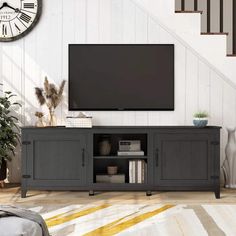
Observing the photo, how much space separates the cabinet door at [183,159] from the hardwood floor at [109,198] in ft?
0.55

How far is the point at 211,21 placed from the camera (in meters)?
5.88

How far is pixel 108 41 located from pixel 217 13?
143 centimetres

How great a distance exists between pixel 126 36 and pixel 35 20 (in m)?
1.02

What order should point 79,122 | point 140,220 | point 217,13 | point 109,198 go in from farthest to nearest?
point 217,13, point 79,122, point 109,198, point 140,220

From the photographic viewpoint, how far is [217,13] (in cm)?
585

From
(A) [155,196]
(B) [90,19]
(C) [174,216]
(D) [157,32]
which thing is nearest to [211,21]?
(D) [157,32]

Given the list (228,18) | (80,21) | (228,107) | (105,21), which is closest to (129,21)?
(105,21)

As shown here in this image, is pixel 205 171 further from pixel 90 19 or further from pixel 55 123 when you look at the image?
pixel 90 19

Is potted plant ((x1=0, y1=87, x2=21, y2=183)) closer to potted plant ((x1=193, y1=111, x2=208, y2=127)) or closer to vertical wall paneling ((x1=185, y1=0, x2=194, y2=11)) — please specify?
potted plant ((x1=193, y1=111, x2=208, y2=127))

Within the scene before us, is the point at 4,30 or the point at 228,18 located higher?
the point at 228,18

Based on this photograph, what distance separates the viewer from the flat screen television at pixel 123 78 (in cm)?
536

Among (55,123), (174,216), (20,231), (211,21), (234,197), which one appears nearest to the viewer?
(20,231)

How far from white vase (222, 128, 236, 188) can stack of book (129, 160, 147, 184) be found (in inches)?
38.4

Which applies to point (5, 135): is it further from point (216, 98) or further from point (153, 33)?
point (216, 98)
